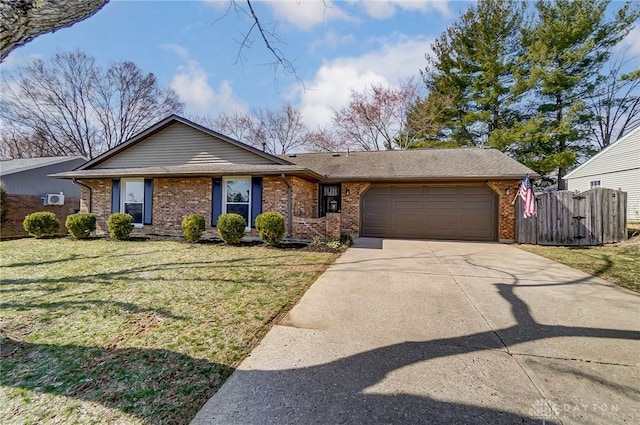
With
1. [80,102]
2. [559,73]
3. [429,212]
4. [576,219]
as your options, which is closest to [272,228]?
[429,212]

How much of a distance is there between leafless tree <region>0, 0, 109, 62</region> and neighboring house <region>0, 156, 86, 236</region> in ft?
50.4

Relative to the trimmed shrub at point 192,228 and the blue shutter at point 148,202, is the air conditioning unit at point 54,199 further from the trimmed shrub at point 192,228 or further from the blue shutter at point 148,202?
the trimmed shrub at point 192,228

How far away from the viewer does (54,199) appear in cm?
1527

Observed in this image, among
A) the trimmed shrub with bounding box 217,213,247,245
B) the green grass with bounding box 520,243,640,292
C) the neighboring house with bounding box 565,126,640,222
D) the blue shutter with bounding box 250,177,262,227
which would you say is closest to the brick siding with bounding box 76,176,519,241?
the blue shutter with bounding box 250,177,262,227

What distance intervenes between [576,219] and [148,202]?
15.2 m

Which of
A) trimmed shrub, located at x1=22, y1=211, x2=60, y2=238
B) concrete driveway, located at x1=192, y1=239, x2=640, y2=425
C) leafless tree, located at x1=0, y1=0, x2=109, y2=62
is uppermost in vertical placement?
leafless tree, located at x1=0, y1=0, x2=109, y2=62

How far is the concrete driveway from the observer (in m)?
2.08

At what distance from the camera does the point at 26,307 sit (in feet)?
13.4

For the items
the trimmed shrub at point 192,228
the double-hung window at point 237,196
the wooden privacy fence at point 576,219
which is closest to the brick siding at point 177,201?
the double-hung window at point 237,196

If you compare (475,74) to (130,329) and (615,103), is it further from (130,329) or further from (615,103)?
(130,329)

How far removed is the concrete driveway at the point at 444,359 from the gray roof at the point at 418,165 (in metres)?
5.86

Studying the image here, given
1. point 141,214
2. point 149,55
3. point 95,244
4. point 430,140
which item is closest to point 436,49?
point 430,140

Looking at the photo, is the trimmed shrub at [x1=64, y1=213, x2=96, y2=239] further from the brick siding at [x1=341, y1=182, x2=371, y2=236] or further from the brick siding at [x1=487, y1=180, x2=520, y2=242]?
the brick siding at [x1=487, y1=180, x2=520, y2=242]

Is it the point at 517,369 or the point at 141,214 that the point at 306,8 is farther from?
the point at 141,214
